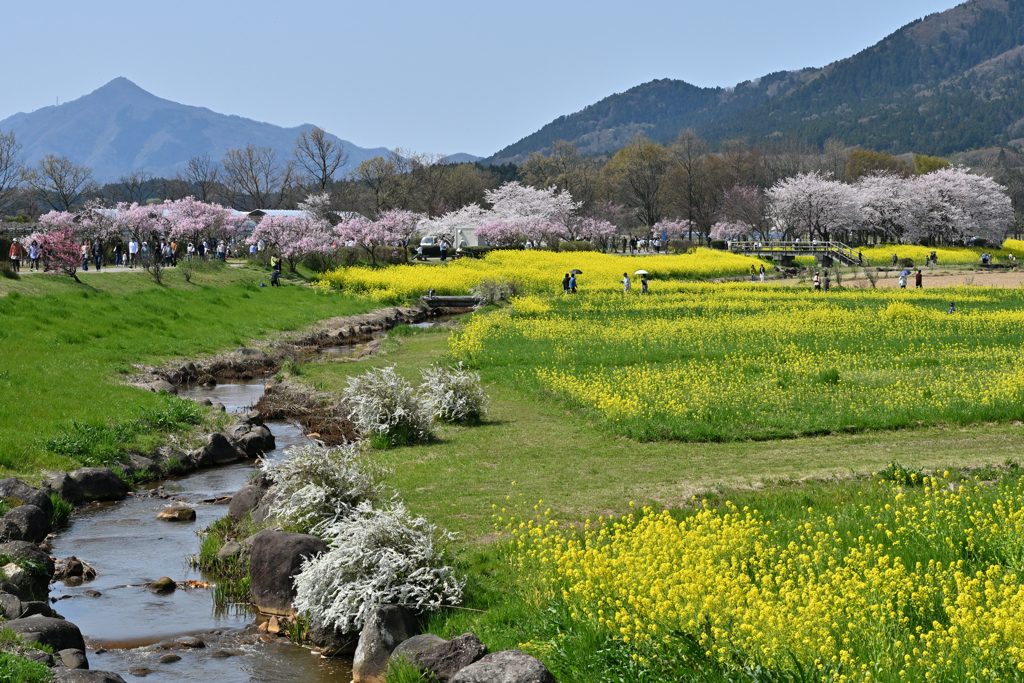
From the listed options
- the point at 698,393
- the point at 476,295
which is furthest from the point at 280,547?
the point at 476,295

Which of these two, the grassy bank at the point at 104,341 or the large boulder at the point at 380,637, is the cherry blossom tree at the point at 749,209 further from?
the large boulder at the point at 380,637

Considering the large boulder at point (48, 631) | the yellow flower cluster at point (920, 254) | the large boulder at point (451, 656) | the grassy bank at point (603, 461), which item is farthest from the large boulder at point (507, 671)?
the yellow flower cluster at point (920, 254)

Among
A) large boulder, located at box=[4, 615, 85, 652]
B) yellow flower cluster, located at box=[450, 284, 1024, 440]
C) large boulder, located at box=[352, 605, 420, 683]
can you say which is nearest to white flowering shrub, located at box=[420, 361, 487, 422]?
yellow flower cluster, located at box=[450, 284, 1024, 440]

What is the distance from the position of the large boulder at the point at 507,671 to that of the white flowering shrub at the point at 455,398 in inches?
515

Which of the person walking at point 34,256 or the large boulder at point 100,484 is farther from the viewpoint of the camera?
the person walking at point 34,256

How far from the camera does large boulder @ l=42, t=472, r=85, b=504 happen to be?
53.5 ft

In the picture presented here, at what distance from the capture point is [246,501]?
50.0 ft

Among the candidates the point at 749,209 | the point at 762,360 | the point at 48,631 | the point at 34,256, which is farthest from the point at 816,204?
the point at 48,631

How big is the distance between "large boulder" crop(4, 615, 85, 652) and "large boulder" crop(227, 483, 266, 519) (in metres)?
4.90

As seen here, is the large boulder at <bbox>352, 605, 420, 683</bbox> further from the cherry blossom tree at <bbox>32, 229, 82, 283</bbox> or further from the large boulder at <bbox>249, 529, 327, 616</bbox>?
the cherry blossom tree at <bbox>32, 229, 82, 283</bbox>

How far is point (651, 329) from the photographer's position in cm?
3522

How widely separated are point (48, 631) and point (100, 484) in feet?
26.0

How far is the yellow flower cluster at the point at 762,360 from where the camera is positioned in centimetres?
1925

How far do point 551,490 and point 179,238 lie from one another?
65.8m
